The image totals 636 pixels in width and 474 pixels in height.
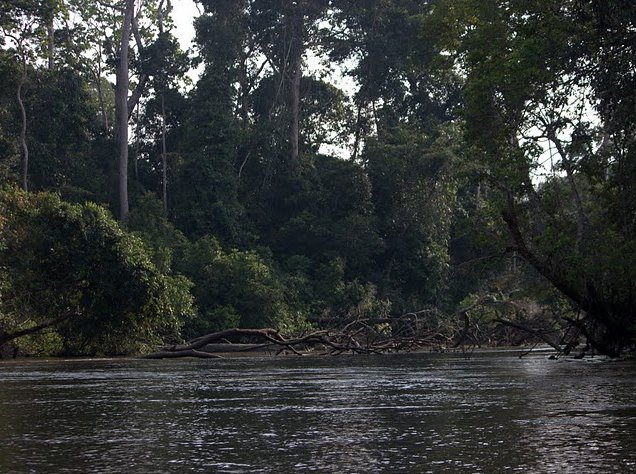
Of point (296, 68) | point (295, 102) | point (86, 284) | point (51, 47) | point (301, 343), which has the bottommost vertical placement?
point (301, 343)

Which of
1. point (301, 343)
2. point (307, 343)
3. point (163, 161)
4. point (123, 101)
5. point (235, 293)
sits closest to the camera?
point (301, 343)

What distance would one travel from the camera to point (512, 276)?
43.9m

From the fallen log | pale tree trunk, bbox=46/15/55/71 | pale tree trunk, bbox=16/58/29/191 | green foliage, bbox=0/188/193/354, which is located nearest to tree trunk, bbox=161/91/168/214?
pale tree trunk, bbox=46/15/55/71

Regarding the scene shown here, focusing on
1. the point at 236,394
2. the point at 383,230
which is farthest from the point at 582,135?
the point at 383,230

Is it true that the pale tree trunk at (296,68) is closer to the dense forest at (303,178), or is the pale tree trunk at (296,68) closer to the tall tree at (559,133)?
the dense forest at (303,178)

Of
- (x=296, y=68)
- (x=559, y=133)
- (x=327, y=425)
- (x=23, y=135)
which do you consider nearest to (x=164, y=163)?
(x=23, y=135)

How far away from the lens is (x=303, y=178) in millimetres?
57062

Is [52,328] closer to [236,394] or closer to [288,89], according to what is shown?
[236,394]

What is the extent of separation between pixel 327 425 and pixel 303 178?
4772 centimetres

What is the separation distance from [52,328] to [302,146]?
102 feet

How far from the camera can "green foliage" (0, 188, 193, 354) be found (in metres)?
32.0

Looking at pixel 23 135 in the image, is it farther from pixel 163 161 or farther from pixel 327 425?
pixel 327 425

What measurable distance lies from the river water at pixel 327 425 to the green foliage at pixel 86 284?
1417cm

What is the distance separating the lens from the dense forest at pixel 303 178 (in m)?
26.2
